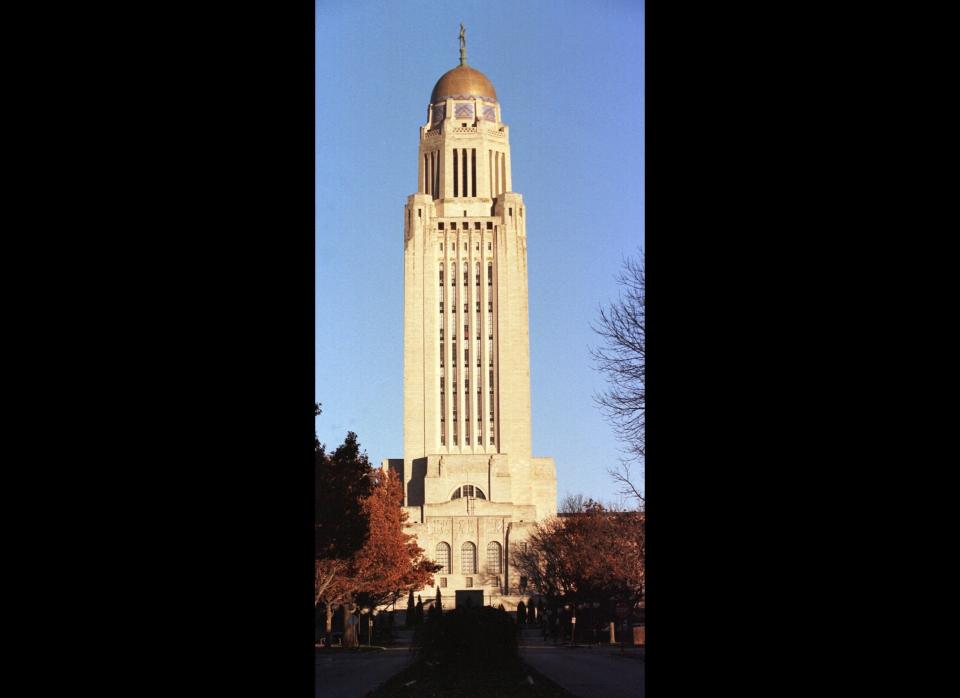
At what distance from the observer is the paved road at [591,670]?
71.5 ft

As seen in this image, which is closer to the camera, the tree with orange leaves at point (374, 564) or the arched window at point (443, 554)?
the tree with orange leaves at point (374, 564)

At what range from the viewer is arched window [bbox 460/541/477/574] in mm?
95562

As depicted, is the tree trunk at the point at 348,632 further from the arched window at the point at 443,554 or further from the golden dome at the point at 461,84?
the golden dome at the point at 461,84

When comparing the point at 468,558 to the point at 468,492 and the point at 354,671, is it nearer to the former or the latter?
the point at 468,492

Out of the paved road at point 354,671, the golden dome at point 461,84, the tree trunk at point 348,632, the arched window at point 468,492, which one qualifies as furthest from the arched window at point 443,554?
the paved road at point 354,671

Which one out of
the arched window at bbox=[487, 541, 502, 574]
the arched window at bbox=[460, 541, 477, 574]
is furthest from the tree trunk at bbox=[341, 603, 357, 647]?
the arched window at bbox=[460, 541, 477, 574]

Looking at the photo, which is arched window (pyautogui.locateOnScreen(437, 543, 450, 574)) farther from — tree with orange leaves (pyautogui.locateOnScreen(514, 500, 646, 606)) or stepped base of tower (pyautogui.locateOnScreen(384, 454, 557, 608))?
tree with orange leaves (pyautogui.locateOnScreen(514, 500, 646, 606))

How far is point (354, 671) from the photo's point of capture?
2764cm

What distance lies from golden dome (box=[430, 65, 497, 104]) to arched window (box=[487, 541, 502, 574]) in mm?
38416

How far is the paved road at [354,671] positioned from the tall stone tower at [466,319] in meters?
64.9
